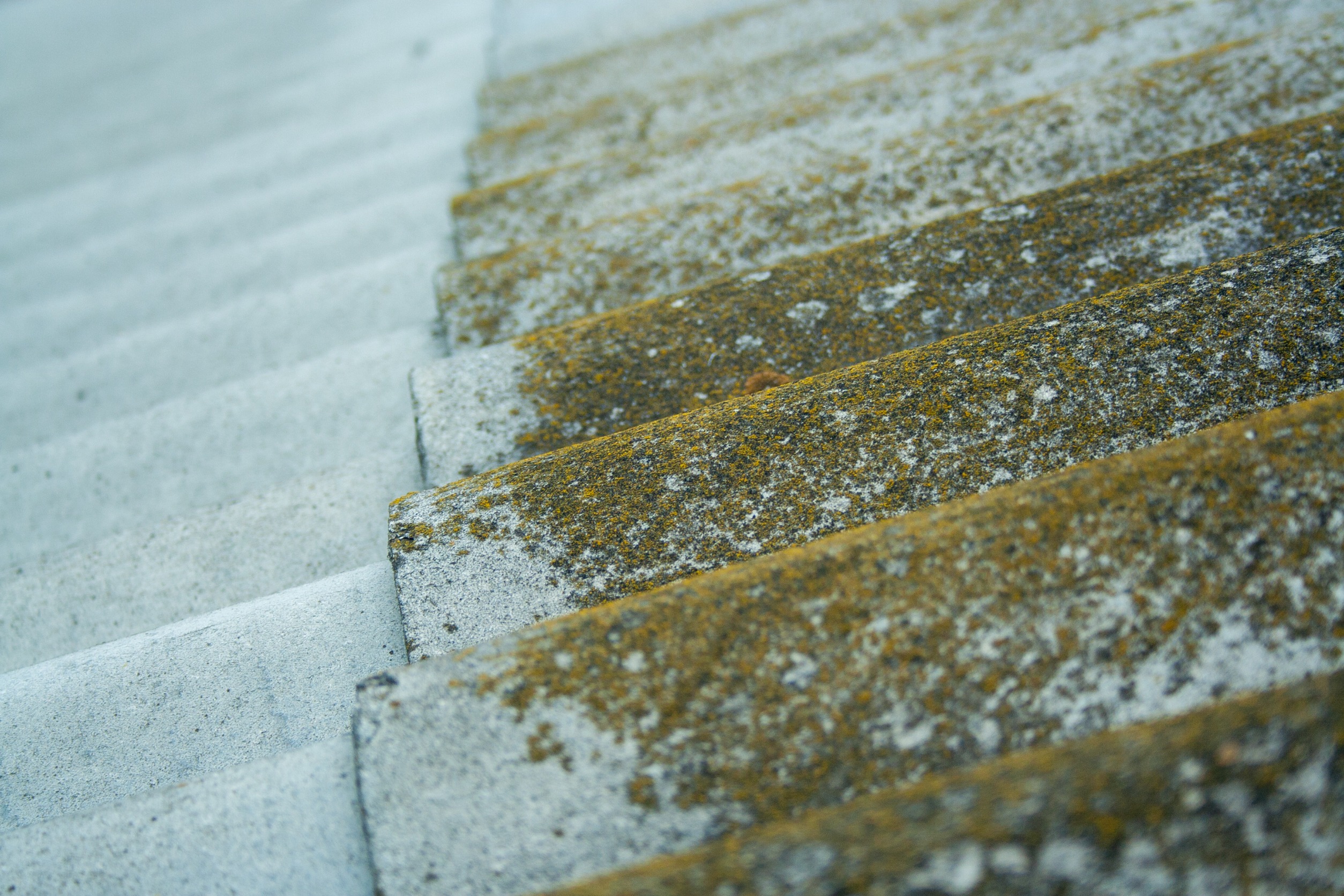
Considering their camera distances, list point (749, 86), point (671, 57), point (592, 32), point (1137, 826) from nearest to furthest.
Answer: point (1137, 826) < point (749, 86) < point (671, 57) < point (592, 32)

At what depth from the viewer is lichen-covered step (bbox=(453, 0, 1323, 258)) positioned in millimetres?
2906

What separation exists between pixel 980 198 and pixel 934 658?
1.75 metres

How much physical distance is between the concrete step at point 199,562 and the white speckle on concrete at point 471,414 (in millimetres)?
312

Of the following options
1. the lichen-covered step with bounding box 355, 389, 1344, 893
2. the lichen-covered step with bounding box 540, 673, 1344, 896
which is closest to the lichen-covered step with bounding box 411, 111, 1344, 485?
the lichen-covered step with bounding box 355, 389, 1344, 893

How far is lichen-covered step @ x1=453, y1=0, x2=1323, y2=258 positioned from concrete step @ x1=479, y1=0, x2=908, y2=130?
920 millimetres

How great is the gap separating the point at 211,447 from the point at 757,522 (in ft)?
6.48

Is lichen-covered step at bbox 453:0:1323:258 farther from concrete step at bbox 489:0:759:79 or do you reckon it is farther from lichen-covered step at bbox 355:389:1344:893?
A: lichen-covered step at bbox 355:389:1344:893

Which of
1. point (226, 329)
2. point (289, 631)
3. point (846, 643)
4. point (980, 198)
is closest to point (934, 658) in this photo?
point (846, 643)

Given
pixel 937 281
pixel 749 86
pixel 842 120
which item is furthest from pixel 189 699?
pixel 749 86

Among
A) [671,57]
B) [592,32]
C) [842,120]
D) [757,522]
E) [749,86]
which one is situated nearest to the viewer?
[757,522]

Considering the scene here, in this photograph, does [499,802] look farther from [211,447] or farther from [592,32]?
[592,32]

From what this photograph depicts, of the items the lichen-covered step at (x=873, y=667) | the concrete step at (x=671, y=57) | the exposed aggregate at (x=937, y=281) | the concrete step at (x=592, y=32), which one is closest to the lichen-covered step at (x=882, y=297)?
the exposed aggregate at (x=937, y=281)

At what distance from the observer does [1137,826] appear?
855mm

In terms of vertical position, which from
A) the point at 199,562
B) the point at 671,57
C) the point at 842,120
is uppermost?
the point at 671,57
